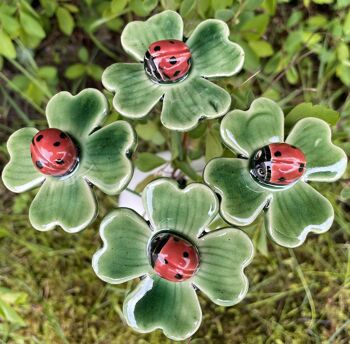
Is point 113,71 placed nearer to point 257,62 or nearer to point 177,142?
point 177,142

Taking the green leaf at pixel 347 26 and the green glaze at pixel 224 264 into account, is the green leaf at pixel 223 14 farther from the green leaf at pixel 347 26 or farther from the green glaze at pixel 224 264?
→ the green glaze at pixel 224 264

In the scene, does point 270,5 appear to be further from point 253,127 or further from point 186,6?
point 253,127

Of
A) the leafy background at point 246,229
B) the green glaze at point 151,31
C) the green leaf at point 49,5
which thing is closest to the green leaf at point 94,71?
the leafy background at point 246,229

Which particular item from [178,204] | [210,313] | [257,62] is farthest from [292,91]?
[178,204]

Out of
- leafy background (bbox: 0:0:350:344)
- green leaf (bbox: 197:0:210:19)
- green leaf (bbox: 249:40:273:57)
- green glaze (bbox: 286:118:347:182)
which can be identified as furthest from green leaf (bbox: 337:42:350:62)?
green glaze (bbox: 286:118:347:182)

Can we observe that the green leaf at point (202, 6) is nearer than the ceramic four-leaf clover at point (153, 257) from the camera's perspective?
No

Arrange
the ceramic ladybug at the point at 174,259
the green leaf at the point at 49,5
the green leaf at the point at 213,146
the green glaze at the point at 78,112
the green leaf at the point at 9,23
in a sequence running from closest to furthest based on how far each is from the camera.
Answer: the ceramic ladybug at the point at 174,259, the green glaze at the point at 78,112, the green leaf at the point at 213,146, the green leaf at the point at 9,23, the green leaf at the point at 49,5

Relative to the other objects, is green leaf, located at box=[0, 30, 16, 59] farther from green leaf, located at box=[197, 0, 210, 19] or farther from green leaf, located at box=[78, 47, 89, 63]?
green leaf, located at box=[197, 0, 210, 19]

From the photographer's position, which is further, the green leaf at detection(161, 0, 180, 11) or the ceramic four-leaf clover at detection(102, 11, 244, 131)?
the green leaf at detection(161, 0, 180, 11)
